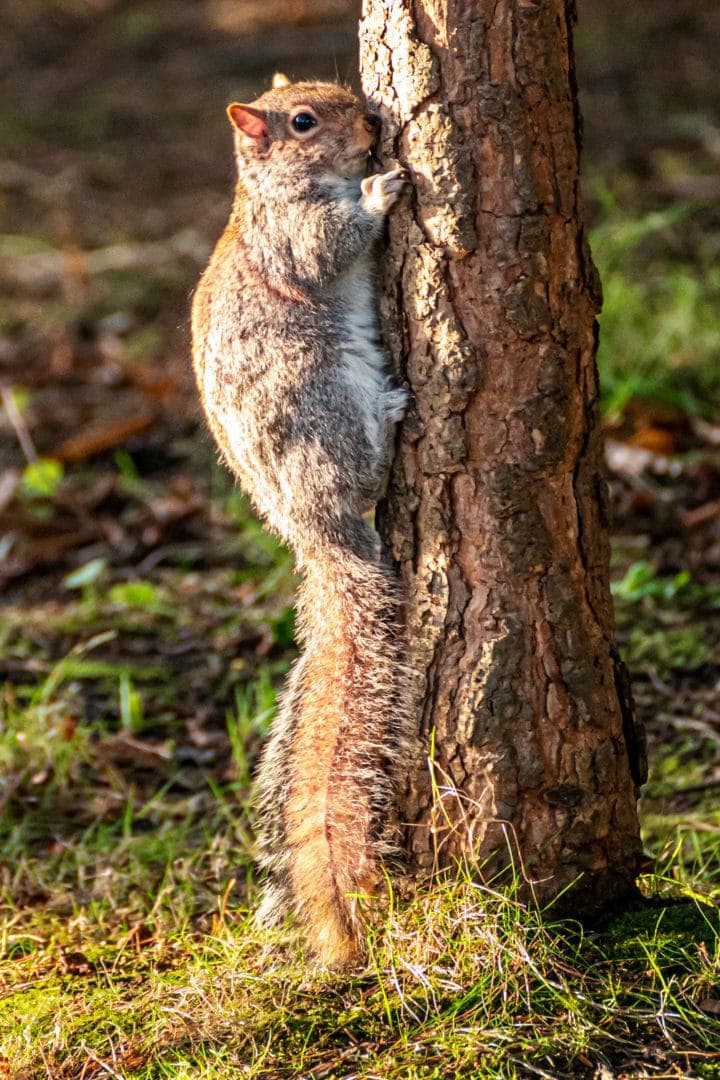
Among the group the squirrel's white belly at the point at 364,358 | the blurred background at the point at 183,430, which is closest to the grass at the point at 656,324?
the blurred background at the point at 183,430

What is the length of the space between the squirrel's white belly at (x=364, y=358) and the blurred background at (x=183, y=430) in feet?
3.53

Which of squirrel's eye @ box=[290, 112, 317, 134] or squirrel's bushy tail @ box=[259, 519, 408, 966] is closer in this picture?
squirrel's bushy tail @ box=[259, 519, 408, 966]

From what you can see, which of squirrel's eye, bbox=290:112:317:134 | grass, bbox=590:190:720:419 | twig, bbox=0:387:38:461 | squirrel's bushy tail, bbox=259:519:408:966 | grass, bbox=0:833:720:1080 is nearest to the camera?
grass, bbox=0:833:720:1080

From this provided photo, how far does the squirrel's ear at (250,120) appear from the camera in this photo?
2.72m

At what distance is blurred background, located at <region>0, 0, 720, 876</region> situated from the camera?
327cm

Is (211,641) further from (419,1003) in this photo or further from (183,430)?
(419,1003)

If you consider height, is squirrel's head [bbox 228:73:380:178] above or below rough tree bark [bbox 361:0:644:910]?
above

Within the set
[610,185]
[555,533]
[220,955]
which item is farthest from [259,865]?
[610,185]

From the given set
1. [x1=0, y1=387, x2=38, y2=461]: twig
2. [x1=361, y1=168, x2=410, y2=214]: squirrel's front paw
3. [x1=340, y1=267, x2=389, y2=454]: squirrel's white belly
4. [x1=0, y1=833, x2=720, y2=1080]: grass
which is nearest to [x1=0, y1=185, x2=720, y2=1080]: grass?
[x1=0, y1=833, x2=720, y2=1080]: grass

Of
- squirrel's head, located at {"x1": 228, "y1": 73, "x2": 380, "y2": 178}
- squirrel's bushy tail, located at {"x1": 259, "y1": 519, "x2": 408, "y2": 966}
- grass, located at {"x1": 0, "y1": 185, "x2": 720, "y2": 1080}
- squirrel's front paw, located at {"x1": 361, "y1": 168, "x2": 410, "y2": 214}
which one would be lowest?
grass, located at {"x1": 0, "y1": 185, "x2": 720, "y2": 1080}

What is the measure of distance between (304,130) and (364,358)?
0.59 metres

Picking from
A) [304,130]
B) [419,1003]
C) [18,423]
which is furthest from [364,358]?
[18,423]

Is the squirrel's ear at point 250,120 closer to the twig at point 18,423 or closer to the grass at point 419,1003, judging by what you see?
the grass at point 419,1003

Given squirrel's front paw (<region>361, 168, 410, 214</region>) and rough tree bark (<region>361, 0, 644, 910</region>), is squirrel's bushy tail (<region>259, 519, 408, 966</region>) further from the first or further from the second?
squirrel's front paw (<region>361, 168, 410, 214</region>)
